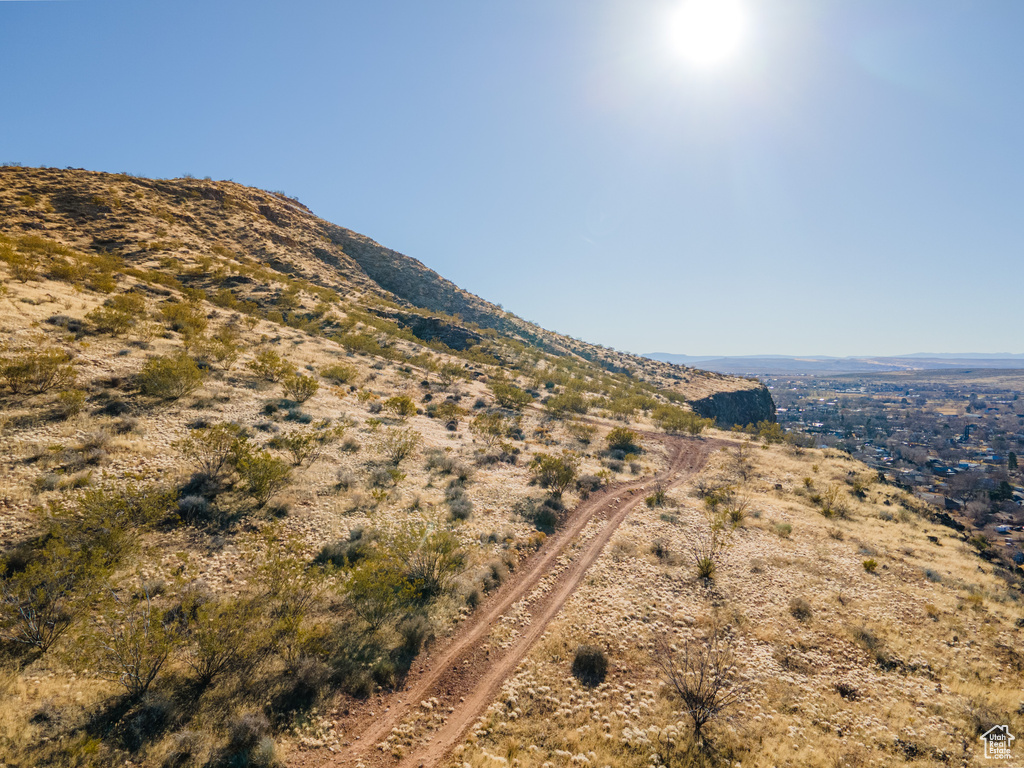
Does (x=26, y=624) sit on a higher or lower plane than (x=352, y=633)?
higher

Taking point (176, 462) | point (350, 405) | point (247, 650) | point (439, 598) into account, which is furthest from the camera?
point (350, 405)

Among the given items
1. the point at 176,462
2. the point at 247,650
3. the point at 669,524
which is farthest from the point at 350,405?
the point at 669,524

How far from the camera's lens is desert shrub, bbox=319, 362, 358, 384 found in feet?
96.0

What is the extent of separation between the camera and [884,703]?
34.9 feet

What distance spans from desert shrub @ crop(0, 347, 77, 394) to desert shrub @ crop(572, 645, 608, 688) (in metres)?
23.4

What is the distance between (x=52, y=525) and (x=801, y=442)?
190ft

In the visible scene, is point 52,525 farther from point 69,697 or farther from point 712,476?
point 712,476

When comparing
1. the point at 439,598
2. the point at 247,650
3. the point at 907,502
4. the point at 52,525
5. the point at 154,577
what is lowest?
the point at 907,502

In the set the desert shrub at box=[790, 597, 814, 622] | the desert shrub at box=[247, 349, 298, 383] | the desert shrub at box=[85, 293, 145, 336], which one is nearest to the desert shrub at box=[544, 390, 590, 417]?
the desert shrub at box=[247, 349, 298, 383]

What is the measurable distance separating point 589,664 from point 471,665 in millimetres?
3431

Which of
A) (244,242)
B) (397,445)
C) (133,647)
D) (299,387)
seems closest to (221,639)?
(133,647)

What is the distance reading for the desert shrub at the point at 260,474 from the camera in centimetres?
1359

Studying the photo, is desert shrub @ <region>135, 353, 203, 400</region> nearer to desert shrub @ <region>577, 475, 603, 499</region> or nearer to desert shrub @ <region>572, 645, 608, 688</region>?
desert shrub @ <region>572, 645, 608, 688</region>

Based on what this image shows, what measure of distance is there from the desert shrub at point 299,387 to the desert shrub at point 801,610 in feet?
88.9
